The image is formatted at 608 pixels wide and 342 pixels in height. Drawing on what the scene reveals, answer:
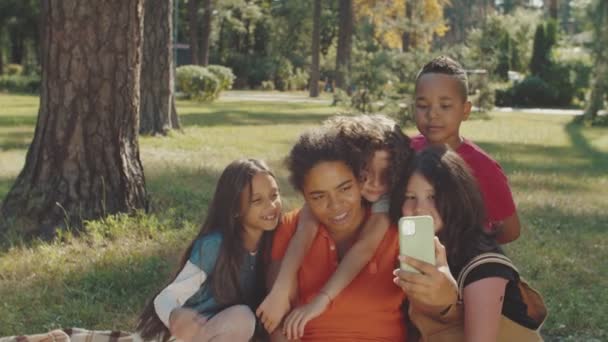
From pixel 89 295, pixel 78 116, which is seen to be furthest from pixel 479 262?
pixel 78 116

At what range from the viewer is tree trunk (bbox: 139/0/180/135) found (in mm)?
12586

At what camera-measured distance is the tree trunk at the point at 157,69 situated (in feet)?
41.3

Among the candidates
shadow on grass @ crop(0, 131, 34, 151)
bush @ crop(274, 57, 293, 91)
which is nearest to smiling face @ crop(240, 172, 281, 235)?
shadow on grass @ crop(0, 131, 34, 151)

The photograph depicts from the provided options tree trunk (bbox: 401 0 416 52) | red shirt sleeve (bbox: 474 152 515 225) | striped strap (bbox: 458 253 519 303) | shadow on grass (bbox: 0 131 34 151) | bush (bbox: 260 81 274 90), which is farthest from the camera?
bush (bbox: 260 81 274 90)

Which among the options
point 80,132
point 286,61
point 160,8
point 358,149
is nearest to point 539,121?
point 160,8

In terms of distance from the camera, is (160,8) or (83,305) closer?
(83,305)

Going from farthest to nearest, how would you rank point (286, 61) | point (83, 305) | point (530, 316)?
1. point (286, 61)
2. point (83, 305)
3. point (530, 316)

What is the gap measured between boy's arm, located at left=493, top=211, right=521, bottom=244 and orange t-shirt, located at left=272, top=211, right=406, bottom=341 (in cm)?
66

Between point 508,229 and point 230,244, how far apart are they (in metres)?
1.19

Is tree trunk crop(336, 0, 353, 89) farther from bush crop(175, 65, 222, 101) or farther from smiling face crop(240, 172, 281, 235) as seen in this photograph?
smiling face crop(240, 172, 281, 235)

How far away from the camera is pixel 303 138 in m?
3.33

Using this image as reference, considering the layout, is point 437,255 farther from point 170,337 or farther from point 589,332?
point 589,332

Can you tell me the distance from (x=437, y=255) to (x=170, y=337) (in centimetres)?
121

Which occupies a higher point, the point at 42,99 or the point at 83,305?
the point at 42,99
